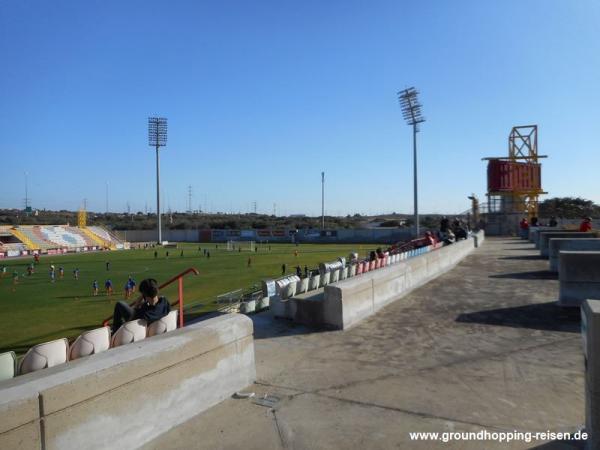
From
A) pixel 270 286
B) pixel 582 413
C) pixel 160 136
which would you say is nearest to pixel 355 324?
pixel 582 413

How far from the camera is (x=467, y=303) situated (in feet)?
33.9

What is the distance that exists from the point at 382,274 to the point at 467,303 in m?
2.03

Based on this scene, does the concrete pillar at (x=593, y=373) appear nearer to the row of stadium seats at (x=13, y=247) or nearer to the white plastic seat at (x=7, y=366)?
the white plastic seat at (x=7, y=366)

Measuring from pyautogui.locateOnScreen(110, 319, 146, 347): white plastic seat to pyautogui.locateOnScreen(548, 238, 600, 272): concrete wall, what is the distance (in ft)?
41.7

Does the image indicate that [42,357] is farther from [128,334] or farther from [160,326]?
[160,326]

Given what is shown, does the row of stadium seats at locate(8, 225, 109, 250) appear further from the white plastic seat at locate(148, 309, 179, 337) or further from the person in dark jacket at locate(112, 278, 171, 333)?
the white plastic seat at locate(148, 309, 179, 337)

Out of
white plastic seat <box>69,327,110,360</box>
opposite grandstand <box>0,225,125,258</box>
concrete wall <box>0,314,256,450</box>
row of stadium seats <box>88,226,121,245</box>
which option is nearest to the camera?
concrete wall <box>0,314,256,450</box>

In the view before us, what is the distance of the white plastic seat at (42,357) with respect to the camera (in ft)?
13.5

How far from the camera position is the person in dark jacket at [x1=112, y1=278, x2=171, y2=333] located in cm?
601

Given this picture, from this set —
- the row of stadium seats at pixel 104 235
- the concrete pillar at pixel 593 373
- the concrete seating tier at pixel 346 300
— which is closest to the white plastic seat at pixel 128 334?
the concrete seating tier at pixel 346 300

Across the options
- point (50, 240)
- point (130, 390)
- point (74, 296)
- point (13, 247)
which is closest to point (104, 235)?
point (50, 240)

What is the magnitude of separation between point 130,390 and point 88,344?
2.92 feet

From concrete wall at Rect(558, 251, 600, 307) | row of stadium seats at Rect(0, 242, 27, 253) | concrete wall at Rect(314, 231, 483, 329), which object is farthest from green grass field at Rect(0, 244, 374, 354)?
row of stadium seats at Rect(0, 242, 27, 253)

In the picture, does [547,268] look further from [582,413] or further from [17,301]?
A: [17,301]
